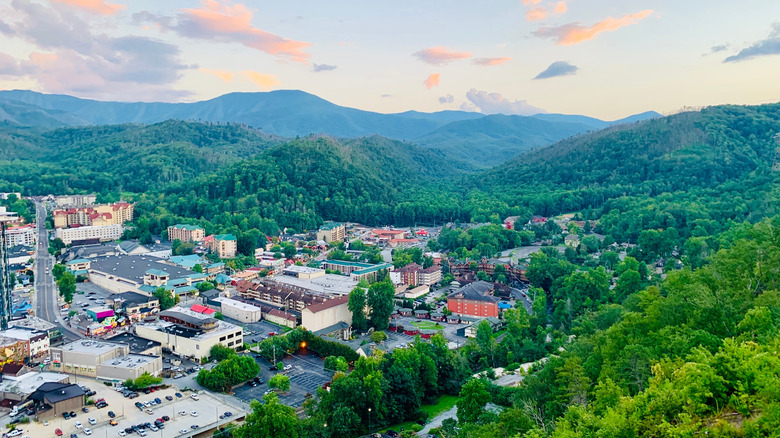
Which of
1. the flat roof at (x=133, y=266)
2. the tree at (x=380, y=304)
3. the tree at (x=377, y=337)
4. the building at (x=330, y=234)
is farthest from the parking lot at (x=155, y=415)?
the building at (x=330, y=234)

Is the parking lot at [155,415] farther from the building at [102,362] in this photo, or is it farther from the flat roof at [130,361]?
the flat roof at [130,361]

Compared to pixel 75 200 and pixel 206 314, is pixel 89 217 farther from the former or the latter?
pixel 206 314

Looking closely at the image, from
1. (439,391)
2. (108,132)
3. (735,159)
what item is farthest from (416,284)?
(108,132)

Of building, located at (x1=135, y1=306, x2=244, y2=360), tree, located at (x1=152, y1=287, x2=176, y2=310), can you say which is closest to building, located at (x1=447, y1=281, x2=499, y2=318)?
A: building, located at (x1=135, y1=306, x2=244, y2=360)

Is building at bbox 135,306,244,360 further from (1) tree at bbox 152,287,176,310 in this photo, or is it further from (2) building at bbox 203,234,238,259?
(2) building at bbox 203,234,238,259

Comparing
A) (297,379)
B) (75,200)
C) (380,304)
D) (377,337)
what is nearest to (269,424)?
(297,379)
